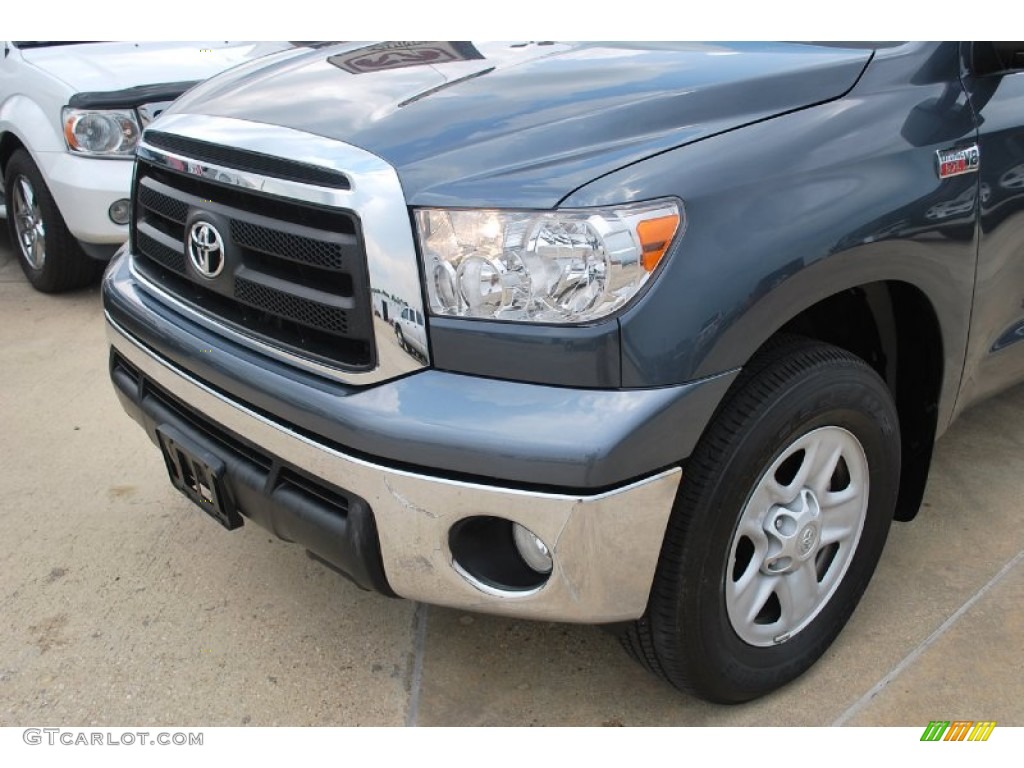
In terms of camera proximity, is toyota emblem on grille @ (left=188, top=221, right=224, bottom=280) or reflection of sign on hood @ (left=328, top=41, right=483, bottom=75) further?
reflection of sign on hood @ (left=328, top=41, right=483, bottom=75)

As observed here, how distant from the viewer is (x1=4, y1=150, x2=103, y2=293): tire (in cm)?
480

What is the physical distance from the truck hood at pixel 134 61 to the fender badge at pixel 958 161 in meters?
3.47

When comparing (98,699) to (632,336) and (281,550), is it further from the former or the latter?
(632,336)

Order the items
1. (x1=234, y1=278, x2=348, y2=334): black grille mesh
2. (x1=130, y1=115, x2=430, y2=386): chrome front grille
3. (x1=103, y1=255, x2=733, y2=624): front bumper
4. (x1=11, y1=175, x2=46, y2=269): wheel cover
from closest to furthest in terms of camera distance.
→ 1. (x1=103, y1=255, x2=733, y2=624): front bumper
2. (x1=130, y1=115, x2=430, y2=386): chrome front grille
3. (x1=234, y1=278, x2=348, y2=334): black grille mesh
4. (x1=11, y1=175, x2=46, y2=269): wheel cover

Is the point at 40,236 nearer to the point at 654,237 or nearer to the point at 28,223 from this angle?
the point at 28,223

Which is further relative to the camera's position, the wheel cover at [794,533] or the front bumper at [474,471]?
the wheel cover at [794,533]

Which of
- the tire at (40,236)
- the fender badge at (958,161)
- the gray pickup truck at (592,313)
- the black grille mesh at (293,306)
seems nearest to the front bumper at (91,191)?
the tire at (40,236)

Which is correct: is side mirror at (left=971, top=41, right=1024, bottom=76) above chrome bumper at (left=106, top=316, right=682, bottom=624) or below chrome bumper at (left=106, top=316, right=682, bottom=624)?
above

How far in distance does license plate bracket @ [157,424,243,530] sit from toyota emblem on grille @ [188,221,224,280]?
1.27ft

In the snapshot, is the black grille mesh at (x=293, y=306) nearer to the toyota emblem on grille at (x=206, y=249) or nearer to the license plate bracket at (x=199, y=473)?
the toyota emblem on grille at (x=206, y=249)

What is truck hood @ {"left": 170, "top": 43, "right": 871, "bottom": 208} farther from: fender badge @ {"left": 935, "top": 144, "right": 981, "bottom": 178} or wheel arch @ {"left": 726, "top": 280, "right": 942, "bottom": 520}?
wheel arch @ {"left": 726, "top": 280, "right": 942, "bottom": 520}
